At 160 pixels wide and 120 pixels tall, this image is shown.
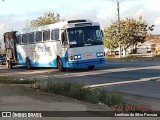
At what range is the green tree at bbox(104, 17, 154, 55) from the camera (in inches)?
2378

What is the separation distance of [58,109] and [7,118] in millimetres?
1721

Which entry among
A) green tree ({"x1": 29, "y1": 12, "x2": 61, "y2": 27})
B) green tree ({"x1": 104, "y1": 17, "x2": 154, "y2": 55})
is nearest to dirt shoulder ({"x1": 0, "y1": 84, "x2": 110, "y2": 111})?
green tree ({"x1": 104, "y1": 17, "x2": 154, "y2": 55})

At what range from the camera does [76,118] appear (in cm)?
991

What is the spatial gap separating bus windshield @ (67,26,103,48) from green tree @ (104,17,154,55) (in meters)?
27.9

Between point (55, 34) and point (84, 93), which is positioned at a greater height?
point (55, 34)

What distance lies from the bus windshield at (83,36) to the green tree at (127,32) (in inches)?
1097

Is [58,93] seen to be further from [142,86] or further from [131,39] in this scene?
[131,39]

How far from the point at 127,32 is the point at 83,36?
33.7m

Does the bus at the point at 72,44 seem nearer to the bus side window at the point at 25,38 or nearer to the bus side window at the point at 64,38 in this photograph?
the bus side window at the point at 64,38

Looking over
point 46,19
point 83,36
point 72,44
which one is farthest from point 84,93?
Answer: point 46,19

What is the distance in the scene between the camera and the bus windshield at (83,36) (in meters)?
28.4

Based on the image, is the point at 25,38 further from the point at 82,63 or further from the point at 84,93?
the point at 84,93

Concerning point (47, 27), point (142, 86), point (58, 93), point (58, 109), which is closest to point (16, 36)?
point (47, 27)

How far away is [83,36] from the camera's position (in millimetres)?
28469
